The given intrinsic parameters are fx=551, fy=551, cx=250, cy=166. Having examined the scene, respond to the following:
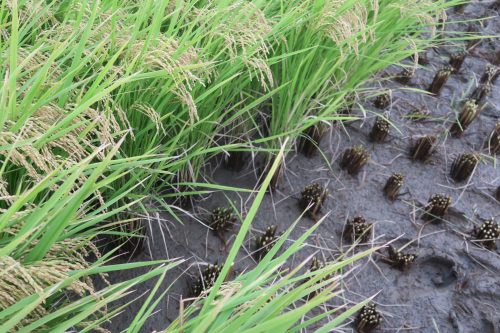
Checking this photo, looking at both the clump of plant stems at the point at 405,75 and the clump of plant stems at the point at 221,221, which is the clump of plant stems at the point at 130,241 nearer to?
the clump of plant stems at the point at 221,221

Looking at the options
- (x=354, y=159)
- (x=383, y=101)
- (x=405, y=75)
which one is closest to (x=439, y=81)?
(x=405, y=75)

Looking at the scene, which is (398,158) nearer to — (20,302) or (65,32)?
(65,32)

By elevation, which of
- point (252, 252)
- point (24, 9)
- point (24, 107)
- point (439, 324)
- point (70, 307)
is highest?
point (24, 9)

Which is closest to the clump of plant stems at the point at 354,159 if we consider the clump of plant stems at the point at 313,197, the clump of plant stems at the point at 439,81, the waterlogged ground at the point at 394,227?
the waterlogged ground at the point at 394,227

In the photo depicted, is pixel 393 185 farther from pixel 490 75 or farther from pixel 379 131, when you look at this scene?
pixel 490 75

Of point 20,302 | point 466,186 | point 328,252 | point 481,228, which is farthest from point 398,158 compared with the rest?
point 20,302
